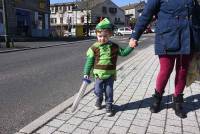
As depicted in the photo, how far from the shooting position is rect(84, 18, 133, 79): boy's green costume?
477 centimetres

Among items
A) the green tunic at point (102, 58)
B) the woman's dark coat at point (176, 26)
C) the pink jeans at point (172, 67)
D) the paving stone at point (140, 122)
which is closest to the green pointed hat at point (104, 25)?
the green tunic at point (102, 58)

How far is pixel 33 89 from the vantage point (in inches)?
284

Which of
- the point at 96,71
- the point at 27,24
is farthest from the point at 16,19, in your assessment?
the point at 96,71

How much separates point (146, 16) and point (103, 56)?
2.78ft

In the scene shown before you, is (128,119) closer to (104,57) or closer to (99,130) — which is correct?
(99,130)

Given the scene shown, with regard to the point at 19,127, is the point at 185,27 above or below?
above

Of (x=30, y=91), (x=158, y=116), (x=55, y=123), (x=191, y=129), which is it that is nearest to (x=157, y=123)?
(x=158, y=116)

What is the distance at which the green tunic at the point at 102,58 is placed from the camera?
4.78 m

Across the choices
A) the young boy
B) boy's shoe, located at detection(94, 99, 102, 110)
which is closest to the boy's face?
the young boy

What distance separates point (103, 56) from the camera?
479 cm

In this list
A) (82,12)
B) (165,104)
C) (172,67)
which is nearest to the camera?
(172,67)

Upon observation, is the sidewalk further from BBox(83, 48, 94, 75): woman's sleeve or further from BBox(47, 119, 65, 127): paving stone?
BBox(83, 48, 94, 75): woman's sleeve

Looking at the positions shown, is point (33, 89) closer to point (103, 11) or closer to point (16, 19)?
point (16, 19)

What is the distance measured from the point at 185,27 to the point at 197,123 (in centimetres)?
131
